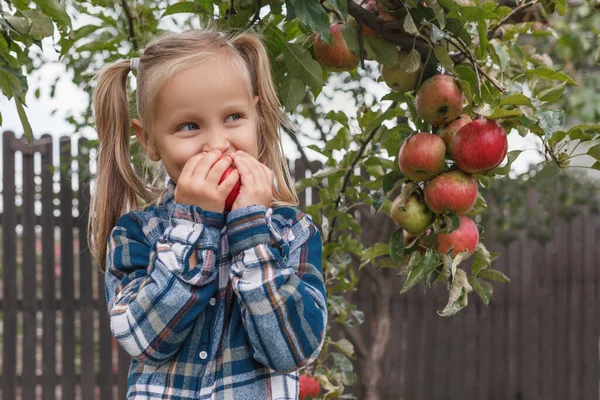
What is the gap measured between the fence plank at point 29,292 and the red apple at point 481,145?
3545 mm

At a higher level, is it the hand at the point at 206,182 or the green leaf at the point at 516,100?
the green leaf at the point at 516,100

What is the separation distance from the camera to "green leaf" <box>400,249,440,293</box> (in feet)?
3.22

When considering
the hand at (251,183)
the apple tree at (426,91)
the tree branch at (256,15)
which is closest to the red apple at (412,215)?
the apple tree at (426,91)

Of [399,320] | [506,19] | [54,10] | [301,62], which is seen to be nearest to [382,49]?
[301,62]

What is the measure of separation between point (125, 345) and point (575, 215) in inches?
177

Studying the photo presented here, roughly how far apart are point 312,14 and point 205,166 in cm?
28

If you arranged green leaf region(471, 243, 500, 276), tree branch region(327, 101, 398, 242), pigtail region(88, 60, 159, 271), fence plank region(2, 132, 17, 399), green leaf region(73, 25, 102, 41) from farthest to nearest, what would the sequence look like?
fence plank region(2, 132, 17, 399)
green leaf region(73, 25, 102, 41)
tree branch region(327, 101, 398, 242)
green leaf region(471, 243, 500, 276)
pigtail region(88, 60, 159, 271)

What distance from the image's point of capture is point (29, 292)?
3977 mm

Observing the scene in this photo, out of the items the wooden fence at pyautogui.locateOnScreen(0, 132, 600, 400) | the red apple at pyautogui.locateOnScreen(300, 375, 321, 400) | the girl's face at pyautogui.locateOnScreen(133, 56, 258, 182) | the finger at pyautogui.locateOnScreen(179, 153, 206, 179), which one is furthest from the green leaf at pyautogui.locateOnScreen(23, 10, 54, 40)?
the wooden fence at pyautogui.locateOnScreen(0, 132, 600, 400)

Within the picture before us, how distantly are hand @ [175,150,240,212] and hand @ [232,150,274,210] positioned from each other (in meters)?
0.01

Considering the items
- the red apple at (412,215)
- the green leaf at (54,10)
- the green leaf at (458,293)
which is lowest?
the green leaf at (458,293)

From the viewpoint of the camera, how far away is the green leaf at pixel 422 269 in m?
0.98

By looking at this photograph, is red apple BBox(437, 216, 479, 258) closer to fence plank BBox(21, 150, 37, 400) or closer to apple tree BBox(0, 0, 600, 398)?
apple tree BBox(0, 0, 600, 398)

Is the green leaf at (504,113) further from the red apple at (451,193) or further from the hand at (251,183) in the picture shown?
the hand at (251,183)
